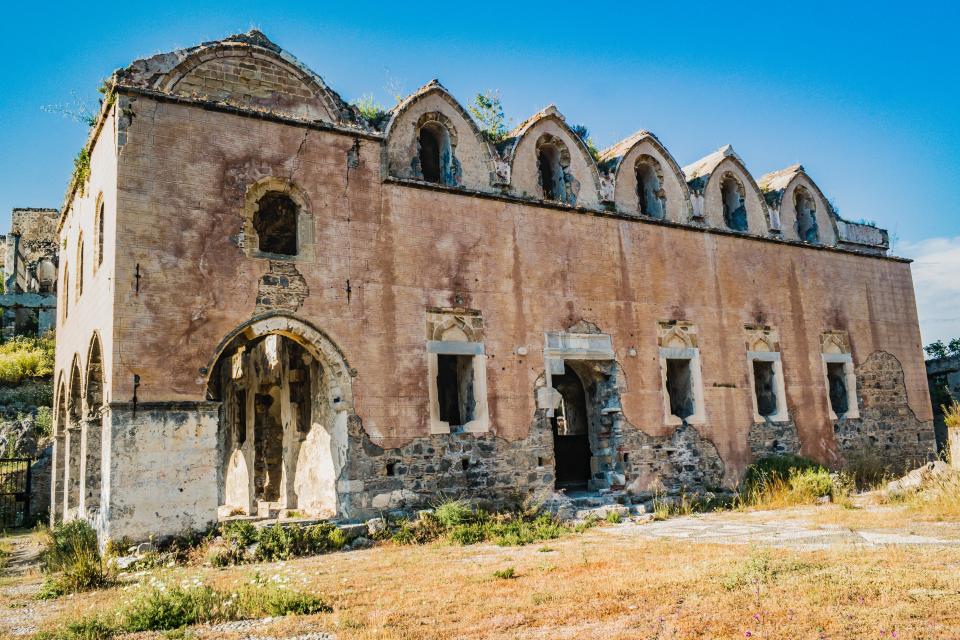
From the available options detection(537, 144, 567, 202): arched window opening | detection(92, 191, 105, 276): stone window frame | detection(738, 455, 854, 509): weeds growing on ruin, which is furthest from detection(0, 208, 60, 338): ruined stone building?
detection(738, 455, 854, 509): weeds growing on ruin

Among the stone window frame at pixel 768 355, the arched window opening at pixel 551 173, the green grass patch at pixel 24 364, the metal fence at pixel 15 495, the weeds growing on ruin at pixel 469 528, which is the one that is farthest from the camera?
the green grass patch at pixel 24 364

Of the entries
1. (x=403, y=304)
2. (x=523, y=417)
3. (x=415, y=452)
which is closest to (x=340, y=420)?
(x=415, y=452)

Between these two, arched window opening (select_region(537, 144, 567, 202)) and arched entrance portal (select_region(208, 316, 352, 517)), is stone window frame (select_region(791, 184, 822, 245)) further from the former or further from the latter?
arched entrance portal (select_region(208, 316, 352, 517))

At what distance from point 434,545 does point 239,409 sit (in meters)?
7.97

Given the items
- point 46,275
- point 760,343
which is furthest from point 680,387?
point 46,275

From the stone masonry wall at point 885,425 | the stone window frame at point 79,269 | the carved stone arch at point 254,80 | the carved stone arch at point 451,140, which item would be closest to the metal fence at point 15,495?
the stone window frame at point 79,269

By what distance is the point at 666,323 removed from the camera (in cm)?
1447

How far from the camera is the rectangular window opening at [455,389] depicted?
40.6ft

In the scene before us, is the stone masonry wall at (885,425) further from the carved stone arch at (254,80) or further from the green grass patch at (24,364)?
the green grass patch at (24,364)

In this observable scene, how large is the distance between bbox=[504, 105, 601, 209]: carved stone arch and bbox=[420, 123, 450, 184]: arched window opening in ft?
4.00

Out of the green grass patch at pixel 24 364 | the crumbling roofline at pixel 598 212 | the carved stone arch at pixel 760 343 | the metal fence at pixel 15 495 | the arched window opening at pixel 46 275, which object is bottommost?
the metal fence at pixel 15 495

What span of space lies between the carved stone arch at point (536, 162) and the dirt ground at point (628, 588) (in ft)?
21.9

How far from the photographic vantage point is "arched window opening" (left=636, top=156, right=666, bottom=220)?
15.3 metres

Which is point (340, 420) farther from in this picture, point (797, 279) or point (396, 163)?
point (797, 279)
